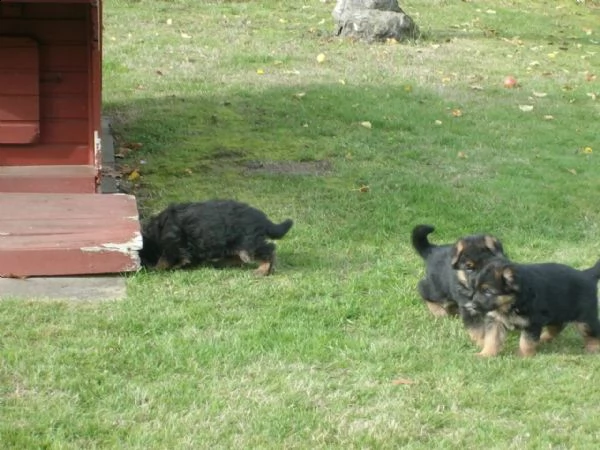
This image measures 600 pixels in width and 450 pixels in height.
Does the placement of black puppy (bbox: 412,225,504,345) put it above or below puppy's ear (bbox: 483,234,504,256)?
below

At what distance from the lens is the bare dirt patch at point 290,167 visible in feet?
42.7

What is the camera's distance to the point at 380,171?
42.8 ft

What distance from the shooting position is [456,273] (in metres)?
7.67

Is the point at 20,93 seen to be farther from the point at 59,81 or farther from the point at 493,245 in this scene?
the point at 493,245

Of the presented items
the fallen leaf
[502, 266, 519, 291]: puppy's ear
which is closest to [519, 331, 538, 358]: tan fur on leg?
[502, 266, 519, 291]: puppy's ear

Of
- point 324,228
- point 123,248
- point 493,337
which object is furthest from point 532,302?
point 324,228

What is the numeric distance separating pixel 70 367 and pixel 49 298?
1533mm

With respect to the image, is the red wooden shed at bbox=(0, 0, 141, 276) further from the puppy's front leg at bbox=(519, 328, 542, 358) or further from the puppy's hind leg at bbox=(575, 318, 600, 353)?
the puppy's hind leg at bbox=(575, 318, 600, 353)

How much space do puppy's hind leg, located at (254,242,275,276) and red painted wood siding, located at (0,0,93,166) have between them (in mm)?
3432

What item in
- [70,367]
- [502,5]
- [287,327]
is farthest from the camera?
[502,5]

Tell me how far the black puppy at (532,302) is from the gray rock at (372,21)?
43.2 feet

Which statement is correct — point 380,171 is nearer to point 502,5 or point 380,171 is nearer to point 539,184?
point 539,184

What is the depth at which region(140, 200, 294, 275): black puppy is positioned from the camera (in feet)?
29.7

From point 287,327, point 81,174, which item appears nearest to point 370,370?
point 287,327
